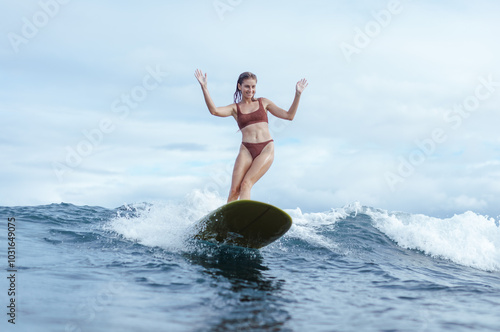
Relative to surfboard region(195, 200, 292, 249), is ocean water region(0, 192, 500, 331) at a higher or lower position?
lower

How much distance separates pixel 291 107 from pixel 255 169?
4.82 ft

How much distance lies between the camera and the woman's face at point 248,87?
8.34 metres

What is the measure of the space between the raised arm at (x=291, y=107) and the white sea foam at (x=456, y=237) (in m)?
6.43

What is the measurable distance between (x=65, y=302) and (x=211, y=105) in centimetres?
454

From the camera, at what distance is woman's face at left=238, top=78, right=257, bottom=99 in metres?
8.34

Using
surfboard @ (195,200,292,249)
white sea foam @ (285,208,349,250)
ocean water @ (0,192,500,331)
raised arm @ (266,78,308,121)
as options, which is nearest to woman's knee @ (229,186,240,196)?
surfboard @ (195,200,292,249)

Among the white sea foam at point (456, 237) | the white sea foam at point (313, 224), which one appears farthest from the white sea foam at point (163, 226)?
the white sea foam at point (456, 237)

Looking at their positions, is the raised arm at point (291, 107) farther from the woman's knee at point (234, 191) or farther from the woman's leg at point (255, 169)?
the woman's knee at point (234, 191)

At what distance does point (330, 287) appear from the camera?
6.28 metres

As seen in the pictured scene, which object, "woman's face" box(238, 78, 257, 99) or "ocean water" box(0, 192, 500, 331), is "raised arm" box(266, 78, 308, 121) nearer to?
"woman's face" box(238, 78, 257, 99)

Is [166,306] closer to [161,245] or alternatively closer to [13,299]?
[13,299]

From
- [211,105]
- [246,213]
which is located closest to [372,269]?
[246,213]

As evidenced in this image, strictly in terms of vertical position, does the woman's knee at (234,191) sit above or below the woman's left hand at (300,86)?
below

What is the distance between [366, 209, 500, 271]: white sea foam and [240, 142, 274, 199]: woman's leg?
6333mm
